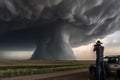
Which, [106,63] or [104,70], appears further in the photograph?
[106,63]

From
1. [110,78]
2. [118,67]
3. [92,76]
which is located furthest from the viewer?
[92,76]

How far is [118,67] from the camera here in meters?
19.3

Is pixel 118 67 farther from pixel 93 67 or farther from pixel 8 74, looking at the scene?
pixel 8 74

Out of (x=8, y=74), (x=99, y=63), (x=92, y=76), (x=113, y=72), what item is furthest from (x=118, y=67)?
(x=8, y=74)

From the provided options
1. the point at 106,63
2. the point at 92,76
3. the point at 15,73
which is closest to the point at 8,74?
the point at 15,73

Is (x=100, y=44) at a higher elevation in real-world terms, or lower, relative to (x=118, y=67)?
higher

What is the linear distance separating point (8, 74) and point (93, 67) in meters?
14.0

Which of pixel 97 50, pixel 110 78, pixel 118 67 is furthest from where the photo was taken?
pixel 110 78

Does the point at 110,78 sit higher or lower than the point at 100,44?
lower

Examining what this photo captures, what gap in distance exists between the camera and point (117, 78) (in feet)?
66.1

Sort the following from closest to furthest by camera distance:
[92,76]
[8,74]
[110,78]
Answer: [110,78] → [92,76] → [8,74]

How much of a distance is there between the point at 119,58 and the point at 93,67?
2386mm

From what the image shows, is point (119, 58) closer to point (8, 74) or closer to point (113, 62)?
point (113, 62)

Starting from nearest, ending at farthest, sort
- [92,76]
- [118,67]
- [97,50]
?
[97,50] → [118,67] → [92,76]
